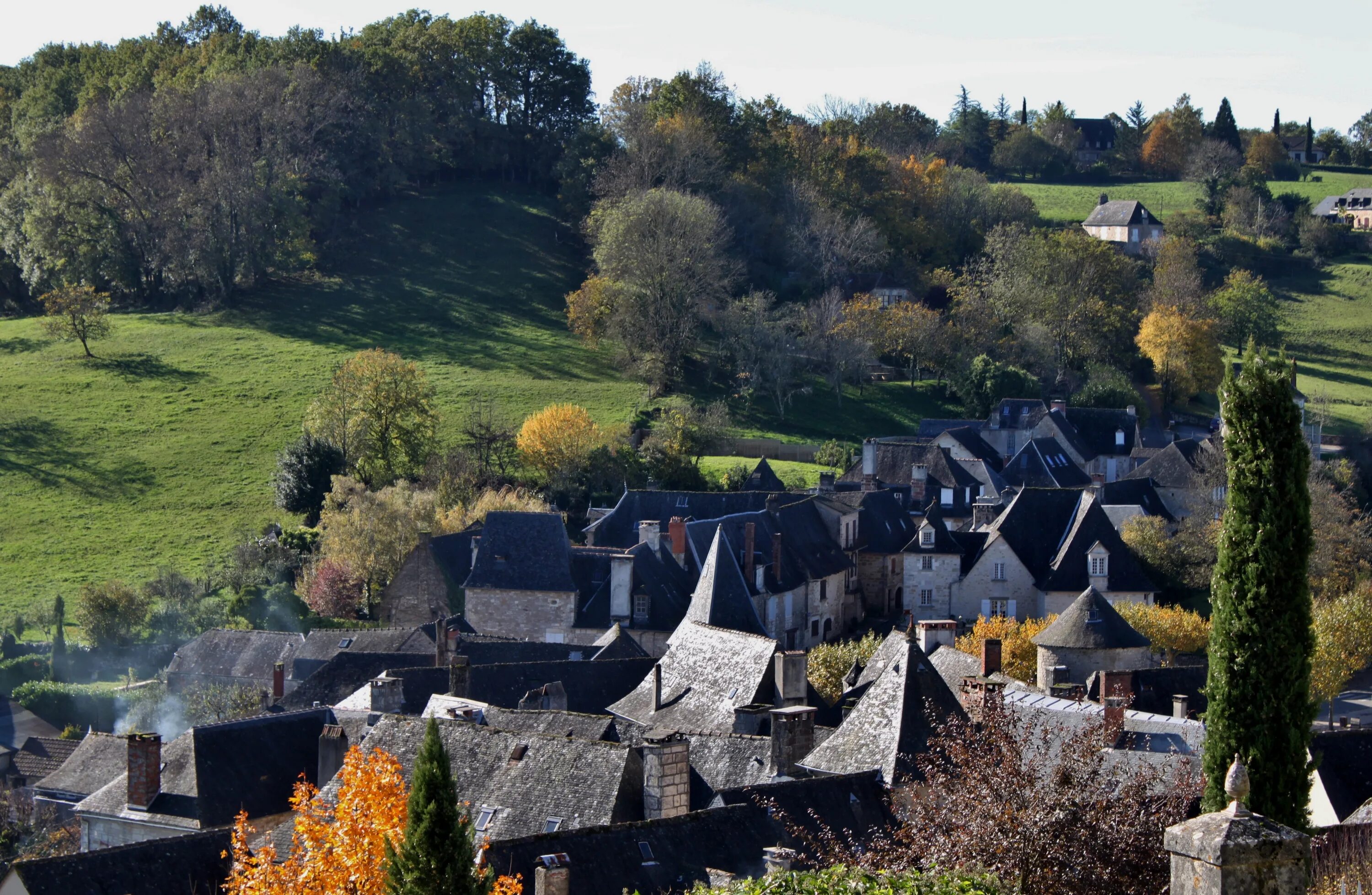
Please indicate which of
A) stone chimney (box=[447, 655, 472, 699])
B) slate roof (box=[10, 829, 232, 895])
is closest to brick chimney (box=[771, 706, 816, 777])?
slate roof (box=[10, 829, 232, 895])

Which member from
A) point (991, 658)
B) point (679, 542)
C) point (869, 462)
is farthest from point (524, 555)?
point (869, 462)

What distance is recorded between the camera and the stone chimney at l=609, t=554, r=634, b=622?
4562 centimetres

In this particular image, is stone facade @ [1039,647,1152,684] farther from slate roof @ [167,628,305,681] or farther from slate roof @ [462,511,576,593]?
slate roof @ [167,628,305,681]

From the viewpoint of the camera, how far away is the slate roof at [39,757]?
129 ft

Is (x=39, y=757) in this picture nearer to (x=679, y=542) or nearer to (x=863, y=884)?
(x=679, y=542)

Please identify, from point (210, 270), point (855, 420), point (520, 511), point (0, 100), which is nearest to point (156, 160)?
point (210, 270)

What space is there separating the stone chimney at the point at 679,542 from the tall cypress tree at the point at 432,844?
32.2 meters

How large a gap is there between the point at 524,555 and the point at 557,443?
16.2 metres

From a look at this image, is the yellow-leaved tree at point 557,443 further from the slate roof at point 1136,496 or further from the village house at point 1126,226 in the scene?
the village house at point 1126,226

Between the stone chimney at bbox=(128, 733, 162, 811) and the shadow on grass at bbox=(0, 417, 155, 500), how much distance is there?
124ft

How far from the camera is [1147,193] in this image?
12375 cm

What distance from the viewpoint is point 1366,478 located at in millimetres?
71875

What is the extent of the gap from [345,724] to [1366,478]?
178 feet

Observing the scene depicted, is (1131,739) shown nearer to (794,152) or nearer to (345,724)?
(345,724)
